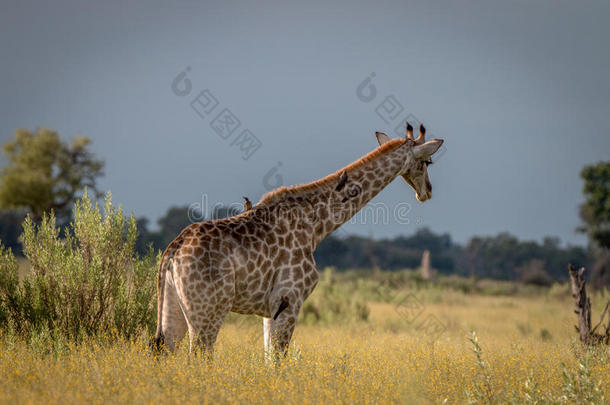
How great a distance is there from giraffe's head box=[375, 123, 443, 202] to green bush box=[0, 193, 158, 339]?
170 inches

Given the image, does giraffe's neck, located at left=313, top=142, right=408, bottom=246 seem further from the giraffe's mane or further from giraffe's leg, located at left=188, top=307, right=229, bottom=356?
giraffe's leg, located at left=188, top=307, right=229, bottom=356

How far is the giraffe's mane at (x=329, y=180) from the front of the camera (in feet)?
23.9

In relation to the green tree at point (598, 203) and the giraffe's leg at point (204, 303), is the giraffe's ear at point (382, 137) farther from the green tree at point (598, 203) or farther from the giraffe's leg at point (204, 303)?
the green tree at point (598, 203)

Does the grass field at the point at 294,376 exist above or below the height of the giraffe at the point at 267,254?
below

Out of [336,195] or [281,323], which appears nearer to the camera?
[281,323]

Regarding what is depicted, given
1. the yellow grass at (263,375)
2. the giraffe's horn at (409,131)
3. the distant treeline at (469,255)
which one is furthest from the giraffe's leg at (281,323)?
the distant treeline at (469,255)

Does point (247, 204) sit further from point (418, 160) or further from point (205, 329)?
point (418, 160)

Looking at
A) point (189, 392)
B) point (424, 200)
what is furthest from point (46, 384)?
point (424, 200)

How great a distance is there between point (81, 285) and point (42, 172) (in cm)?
2945

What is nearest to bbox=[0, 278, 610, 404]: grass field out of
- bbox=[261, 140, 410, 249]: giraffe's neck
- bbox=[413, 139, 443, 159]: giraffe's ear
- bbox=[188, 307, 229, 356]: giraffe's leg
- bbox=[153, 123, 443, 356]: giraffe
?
bbox=[188, 307, 229, 356]: giraffe's leg

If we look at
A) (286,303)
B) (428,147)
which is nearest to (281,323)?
(286,303)

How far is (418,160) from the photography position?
805 centimetres

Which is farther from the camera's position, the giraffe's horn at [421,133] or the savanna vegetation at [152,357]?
the giraffe's horn at [421,133]

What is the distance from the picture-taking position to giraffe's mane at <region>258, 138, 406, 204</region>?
23.9 ft
